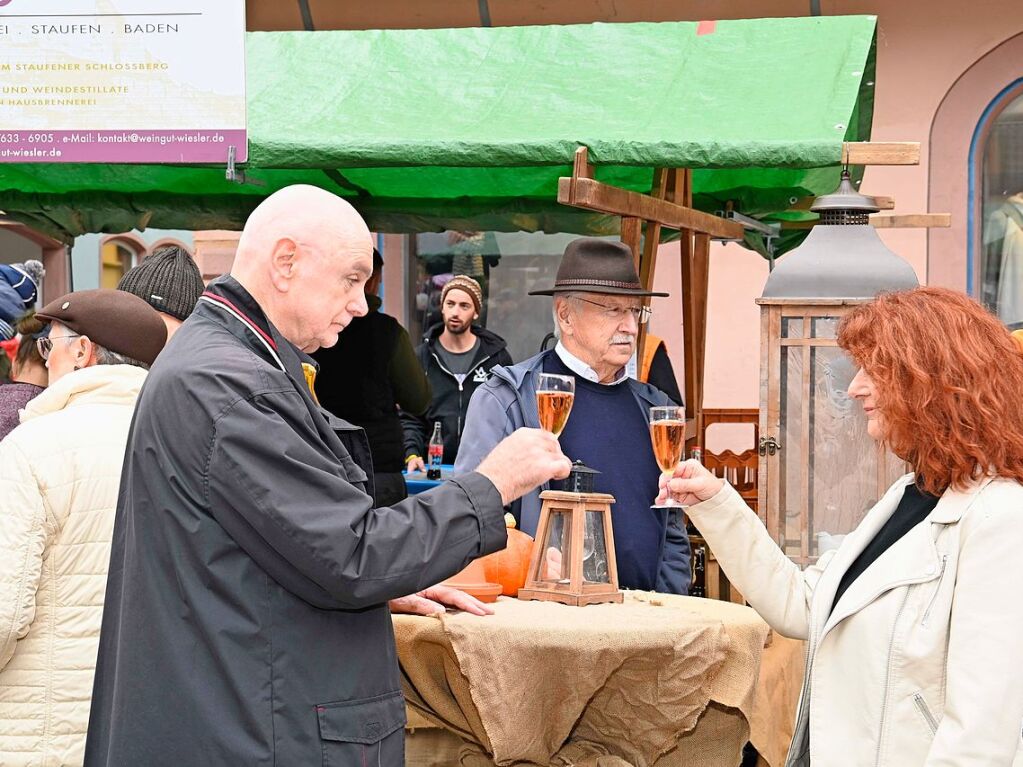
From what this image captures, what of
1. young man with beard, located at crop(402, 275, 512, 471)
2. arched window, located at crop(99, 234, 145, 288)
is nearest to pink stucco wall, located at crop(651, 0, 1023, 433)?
young man with beard, located at crop(402, 275, 512, 471)

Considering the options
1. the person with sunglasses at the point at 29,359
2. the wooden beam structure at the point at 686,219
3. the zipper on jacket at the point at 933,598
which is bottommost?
the zipper on jacket at the point at 933,598

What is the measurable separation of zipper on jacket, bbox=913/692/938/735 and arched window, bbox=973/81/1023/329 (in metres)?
6.75

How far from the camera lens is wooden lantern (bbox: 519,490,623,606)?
319cm

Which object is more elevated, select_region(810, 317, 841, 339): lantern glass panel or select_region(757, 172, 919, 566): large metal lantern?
select_region(810, 317, 841, 339): lantern glass panel

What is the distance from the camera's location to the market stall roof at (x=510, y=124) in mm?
4715

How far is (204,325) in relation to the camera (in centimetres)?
218

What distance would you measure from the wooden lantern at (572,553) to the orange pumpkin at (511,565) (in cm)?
3

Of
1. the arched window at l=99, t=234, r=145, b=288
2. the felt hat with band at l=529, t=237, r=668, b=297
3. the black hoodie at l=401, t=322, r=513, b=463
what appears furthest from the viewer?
the arched window at l=99, t=234, r=145, b=288

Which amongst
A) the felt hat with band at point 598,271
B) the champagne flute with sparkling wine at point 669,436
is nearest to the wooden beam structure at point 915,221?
the felt hat with band at point 598,271

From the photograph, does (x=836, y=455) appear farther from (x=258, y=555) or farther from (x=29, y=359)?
(x=258, y=555)

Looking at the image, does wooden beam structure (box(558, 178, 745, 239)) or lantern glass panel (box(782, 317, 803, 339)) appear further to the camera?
lantern glass panel (box(782, 317, 803, 339))

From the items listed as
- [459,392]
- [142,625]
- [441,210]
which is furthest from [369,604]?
[459,392]

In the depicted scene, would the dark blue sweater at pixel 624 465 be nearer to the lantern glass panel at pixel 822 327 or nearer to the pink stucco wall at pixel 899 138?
the lantern glass panel at pixel 822 327

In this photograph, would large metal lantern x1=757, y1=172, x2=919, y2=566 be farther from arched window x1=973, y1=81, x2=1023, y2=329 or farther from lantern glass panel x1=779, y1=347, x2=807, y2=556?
arched window x1=973, y1=81, x2=1023, y2=329
